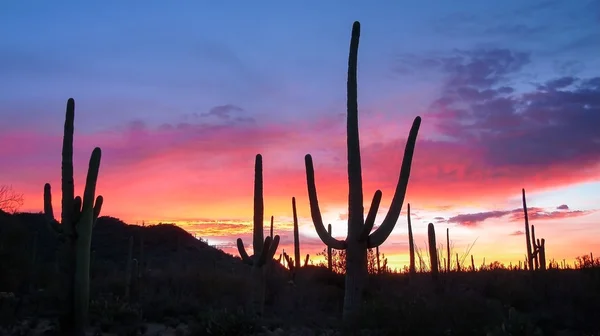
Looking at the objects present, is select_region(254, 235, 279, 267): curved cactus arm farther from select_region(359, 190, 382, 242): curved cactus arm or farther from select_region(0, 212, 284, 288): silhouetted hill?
select_region(0, 212, 284, 288): silhouetted hill

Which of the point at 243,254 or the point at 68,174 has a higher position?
the point at 68,174

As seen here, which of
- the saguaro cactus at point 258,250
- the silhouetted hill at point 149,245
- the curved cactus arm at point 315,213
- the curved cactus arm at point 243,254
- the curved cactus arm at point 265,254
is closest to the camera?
the curved cactus arm at point 315,213

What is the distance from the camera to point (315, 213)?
44.7 feet

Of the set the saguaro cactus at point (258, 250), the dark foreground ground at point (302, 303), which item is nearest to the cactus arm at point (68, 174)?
the dark foreground ground at point (302, 303)

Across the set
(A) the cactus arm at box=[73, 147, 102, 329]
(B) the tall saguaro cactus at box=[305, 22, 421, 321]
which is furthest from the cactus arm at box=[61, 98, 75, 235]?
(B) the tall saguaro cactus at box=[305, 22, 421, 321]

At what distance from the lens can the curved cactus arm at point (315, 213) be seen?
42.6ft

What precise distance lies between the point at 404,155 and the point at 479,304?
3.46 meters

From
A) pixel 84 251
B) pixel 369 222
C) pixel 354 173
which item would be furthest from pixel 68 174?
pixel 369 222

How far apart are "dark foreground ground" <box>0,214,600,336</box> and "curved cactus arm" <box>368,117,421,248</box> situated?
1.36 metres

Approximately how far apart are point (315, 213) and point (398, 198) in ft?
6.13

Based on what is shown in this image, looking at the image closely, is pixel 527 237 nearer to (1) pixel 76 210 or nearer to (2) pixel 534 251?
(2) pixel 534 251

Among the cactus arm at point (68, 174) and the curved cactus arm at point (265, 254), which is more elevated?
the cactus arm at point (68, 174)

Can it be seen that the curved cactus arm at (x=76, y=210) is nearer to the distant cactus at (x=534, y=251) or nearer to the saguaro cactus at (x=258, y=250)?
the saguaro cactus at (x=258, y=250)

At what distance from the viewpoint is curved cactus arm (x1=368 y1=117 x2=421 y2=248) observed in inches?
492
